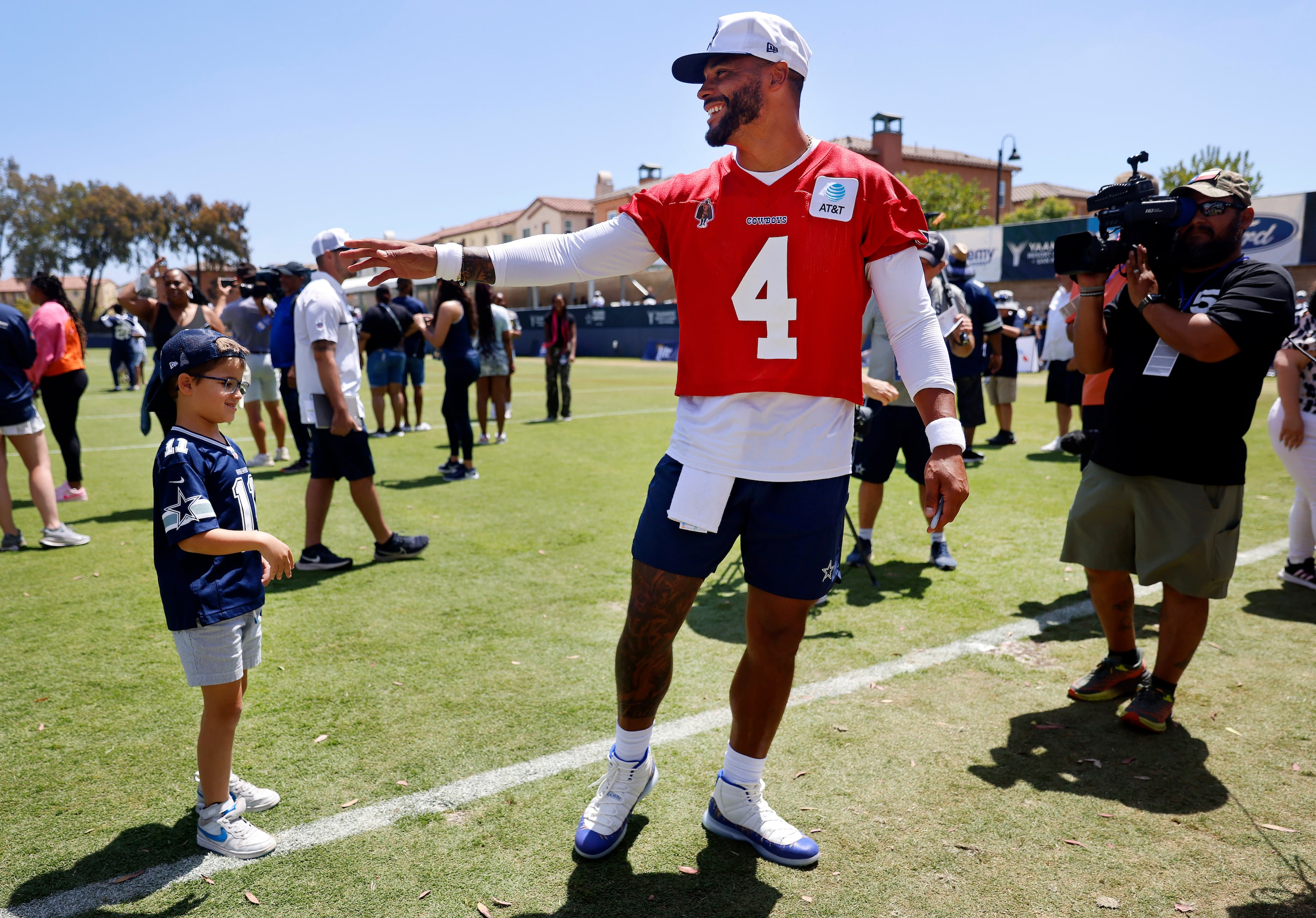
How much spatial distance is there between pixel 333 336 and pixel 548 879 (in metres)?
4.04

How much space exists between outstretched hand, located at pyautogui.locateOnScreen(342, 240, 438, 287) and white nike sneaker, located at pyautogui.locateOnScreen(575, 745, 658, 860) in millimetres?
1648

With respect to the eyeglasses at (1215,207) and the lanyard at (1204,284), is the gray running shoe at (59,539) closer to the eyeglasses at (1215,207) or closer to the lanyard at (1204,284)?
the lanyard at (1204,284)

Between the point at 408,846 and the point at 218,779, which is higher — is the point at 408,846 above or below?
below

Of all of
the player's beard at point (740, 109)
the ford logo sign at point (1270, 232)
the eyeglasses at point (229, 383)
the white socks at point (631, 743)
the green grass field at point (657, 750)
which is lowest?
the green grass field at point (657, 750)

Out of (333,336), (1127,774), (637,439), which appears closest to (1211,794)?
(1127,774)

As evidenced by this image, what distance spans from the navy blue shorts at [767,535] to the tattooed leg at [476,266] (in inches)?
32.3

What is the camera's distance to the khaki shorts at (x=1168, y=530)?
132 inches

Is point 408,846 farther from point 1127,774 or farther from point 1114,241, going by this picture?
point 1114,241

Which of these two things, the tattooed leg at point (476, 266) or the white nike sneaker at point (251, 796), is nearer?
the tattooed leg at point (476, 266)

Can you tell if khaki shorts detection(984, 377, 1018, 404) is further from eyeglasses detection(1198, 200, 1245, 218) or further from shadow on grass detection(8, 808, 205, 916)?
shadow on grass detection(8, 808, 205, 916)

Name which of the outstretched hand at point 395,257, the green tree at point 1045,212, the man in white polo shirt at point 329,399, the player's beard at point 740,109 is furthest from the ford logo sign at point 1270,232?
the green tree at point 1045,212

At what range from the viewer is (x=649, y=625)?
A: 2.65 m

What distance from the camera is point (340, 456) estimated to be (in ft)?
18.5

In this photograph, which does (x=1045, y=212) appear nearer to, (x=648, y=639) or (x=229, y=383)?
(x=648, y=639)
